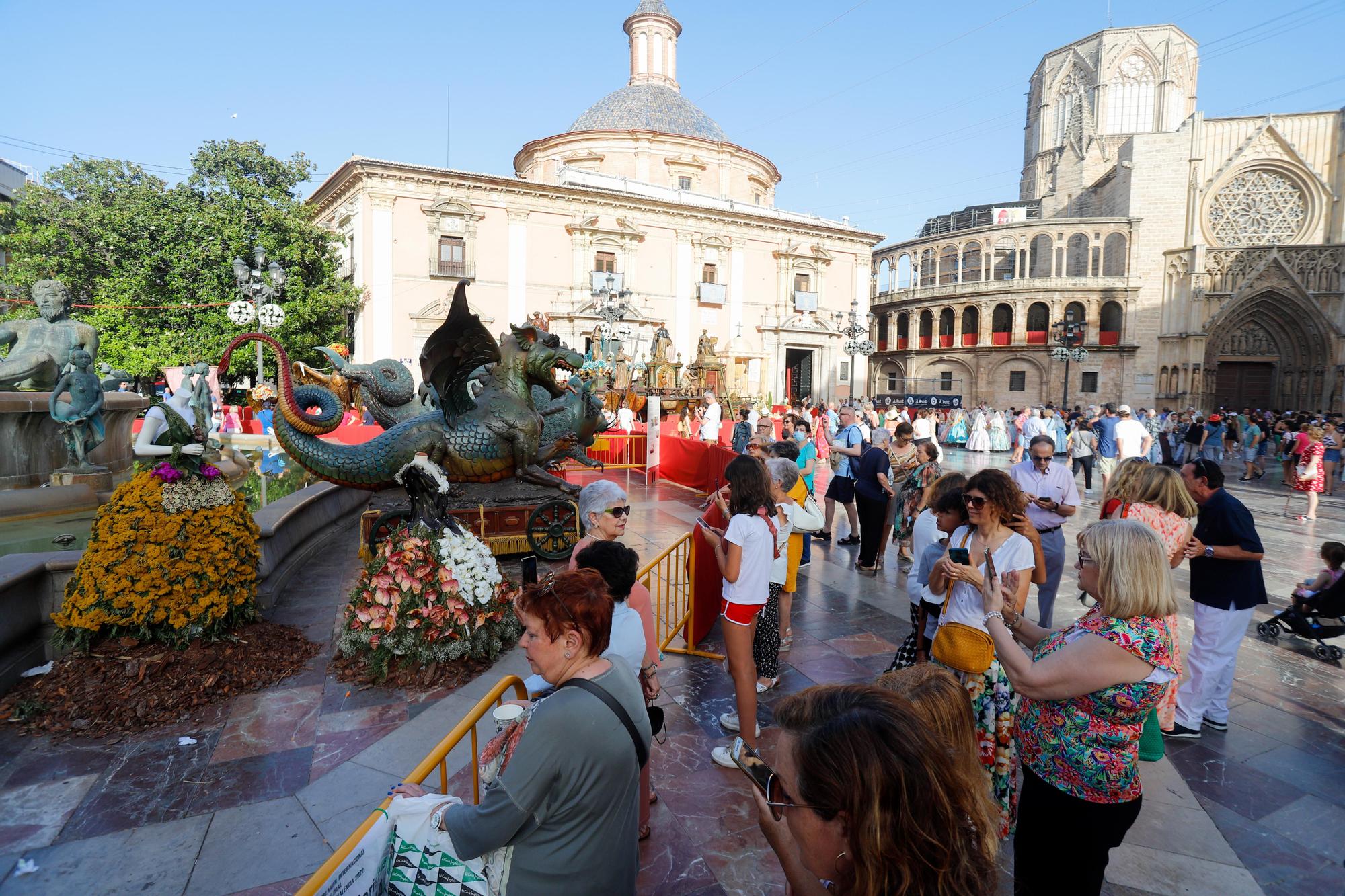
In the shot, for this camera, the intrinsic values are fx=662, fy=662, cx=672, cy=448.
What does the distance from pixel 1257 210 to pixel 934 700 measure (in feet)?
161

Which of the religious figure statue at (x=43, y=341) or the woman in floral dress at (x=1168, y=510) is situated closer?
the woman in floral dress at (x=1168, y=510)

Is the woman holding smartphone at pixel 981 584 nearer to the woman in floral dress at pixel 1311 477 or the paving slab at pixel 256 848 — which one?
the paving slab at pixel 256 848

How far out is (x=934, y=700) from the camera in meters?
1.50

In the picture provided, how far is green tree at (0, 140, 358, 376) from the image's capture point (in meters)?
21.9

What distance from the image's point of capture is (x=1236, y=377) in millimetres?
37000

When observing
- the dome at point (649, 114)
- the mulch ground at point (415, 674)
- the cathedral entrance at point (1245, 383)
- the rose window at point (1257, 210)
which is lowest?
the mulch ground at point (415, 674)

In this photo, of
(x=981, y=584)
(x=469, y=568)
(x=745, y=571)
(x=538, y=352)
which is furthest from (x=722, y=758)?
(x=538, y=352)

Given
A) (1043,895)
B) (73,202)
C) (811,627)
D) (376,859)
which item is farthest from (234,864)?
(73,202)

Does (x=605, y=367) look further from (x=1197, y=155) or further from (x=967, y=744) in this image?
(x=1197, y=155)

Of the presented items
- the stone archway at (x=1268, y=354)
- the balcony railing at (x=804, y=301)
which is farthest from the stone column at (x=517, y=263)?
the stone archway at (x=1268, y=354)

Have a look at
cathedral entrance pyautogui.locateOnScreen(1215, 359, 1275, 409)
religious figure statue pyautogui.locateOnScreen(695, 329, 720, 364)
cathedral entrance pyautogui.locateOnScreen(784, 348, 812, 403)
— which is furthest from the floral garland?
cathedral entrance pyautogui.locateOnScreen(1215, 359, 1275, 409)

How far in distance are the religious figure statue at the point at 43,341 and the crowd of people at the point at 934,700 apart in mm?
9035

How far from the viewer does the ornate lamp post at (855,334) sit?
2641 cm

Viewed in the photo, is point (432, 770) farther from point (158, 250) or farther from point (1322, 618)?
point (158, 250)
